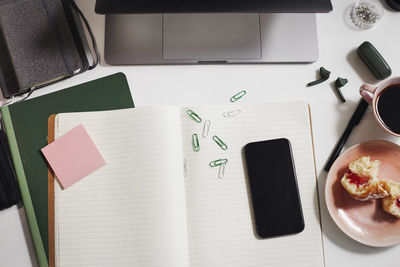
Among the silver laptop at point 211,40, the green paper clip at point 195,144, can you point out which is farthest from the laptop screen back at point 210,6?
the green paper clip at point 195,144

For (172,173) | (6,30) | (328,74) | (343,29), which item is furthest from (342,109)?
(6,30)

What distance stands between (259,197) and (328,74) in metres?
Answer: 0.30

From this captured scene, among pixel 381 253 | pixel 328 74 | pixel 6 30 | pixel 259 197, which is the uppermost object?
pixel 6 30

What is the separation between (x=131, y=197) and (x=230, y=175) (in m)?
0.21

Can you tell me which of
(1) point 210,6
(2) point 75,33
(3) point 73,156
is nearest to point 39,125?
(3) point 73,156

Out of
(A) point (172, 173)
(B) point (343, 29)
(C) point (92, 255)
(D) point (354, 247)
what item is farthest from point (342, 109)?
(C) point (92, 255)

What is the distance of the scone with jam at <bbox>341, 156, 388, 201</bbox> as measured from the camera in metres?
0.68

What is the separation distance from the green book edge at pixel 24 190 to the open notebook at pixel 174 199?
0.04m

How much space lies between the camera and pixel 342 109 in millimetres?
784

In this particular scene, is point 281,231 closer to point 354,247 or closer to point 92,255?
point 354,247

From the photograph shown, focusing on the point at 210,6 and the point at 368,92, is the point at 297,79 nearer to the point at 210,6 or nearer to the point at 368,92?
the point at 368,92

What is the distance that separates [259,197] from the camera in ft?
2.40

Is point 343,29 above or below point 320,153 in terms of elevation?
above

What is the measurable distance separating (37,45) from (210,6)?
15.1 inches
